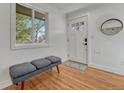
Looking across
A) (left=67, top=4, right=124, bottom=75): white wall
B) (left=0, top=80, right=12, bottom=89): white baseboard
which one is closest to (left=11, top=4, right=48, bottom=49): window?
(left=0, top=80, right=12, bottom=89): white baseboard

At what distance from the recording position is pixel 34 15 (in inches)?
103

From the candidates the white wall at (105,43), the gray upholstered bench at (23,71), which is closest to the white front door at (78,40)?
the white wall at (105,43)

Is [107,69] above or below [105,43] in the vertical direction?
below

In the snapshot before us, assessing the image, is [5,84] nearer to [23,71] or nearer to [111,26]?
[23,71]

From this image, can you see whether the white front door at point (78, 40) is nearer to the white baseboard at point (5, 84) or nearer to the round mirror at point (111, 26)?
the round mirror at point (111, 26)

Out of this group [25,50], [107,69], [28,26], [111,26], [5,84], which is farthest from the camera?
Answer: [107,69]

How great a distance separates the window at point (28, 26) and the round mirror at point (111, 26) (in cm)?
190

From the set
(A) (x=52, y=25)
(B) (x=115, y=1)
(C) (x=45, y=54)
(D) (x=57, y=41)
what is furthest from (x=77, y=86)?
(B) (x=115, y=1)

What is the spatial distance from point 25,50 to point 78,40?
217cm

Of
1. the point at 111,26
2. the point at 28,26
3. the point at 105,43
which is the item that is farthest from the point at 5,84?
the point at 111,26

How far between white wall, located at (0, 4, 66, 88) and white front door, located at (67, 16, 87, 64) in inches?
15.4

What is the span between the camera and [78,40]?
363cm

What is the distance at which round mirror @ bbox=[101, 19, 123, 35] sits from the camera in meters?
2.48

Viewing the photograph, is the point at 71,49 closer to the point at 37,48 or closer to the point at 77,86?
the point at 37,48
